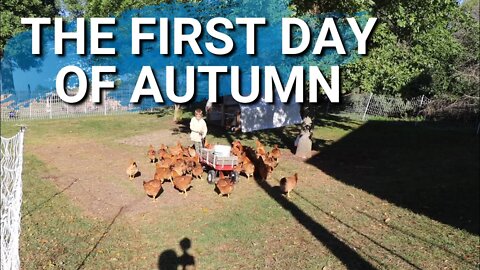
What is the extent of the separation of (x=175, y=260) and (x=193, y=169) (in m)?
4.42

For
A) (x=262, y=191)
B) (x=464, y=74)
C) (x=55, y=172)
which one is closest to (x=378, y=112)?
(x=464, y=74)

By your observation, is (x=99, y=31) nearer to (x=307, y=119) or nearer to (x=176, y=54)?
(x=176, y=54)

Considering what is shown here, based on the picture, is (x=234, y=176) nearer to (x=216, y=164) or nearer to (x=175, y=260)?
(x=216, y=164)

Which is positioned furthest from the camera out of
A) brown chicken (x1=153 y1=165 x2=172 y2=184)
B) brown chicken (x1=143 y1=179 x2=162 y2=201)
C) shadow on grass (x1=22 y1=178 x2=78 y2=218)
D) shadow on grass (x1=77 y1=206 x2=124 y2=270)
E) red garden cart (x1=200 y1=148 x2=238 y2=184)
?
red garden cart (x1=200 y1=148 x2=238 y2=184)

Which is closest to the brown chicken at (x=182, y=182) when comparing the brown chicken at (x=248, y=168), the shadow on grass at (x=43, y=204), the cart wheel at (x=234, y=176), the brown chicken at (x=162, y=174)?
the brown chicken at (x=162, y=174)

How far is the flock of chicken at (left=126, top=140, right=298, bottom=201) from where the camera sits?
31.2 feet

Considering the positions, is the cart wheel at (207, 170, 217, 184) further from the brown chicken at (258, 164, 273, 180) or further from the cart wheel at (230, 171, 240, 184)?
the brown chicken at (258, 164, 273, 180)

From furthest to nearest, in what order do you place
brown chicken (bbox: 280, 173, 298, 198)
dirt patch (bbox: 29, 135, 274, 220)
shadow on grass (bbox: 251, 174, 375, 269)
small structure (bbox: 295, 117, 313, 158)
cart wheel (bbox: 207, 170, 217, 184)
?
small structure (bbox: 295, 117, 313, 158) < cart wheel (bbox: 207, 170, 217, 184) < brown chicken (bbox: 280, 173, 298, 198) < dirt patch (bbox: 29, 135, 274, 220) < shadow on grass (bbox: 251, 174, 375, 269)

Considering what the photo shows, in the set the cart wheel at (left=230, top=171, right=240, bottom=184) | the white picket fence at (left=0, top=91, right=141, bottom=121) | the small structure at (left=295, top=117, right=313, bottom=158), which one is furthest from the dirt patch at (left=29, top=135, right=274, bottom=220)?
the white picket fence at (left=0, top=91, right=141, bottom=121)

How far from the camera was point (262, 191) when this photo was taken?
33.6 feet

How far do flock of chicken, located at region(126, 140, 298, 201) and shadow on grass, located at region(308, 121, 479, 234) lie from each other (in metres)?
2.25

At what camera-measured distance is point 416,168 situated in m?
13.1

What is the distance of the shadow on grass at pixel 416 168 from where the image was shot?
971 cm

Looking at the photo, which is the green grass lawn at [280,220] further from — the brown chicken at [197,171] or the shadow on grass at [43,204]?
the brown chicken at [197,171]
